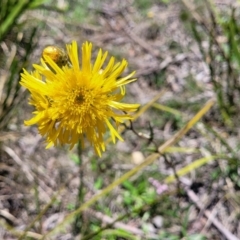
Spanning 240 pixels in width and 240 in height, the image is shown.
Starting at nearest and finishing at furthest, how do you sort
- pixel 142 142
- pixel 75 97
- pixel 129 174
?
pixel 75 97 < pixel 129 174 < pixel 142 142

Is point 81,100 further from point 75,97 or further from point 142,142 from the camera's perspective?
point 142,142

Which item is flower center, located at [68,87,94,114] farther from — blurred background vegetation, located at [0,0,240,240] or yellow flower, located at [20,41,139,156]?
blurred background vegetation, located at [0,0,240,240]

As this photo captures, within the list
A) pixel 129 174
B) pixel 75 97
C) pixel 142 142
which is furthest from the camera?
pixel 142 142

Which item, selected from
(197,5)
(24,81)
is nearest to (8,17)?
(24,81)

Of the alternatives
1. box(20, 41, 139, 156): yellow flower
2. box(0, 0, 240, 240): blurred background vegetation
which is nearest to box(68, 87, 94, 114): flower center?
box(20, 41, 139, 156): yellow flower

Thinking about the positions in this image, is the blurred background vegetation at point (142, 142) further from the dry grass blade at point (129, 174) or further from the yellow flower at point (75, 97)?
the yellow flower at point (75, 97)

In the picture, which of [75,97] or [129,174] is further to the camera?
[129,174]

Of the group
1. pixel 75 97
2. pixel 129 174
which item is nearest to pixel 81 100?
pixel 75 97

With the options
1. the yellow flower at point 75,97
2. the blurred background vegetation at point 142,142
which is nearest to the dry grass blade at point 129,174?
the blurred background vegetation at point 142,142
